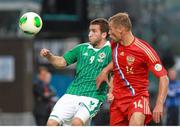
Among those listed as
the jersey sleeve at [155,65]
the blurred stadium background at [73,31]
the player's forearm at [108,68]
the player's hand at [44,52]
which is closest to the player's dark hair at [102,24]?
the player's forearm at [108,68]

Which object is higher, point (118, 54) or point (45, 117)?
→ point (118, 54)

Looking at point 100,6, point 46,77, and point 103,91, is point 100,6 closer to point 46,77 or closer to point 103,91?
point 46,77

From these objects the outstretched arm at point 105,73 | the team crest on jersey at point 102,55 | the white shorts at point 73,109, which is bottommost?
the white shorts at point 73,109

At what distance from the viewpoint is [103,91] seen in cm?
1129

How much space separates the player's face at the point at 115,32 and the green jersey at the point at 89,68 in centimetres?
51

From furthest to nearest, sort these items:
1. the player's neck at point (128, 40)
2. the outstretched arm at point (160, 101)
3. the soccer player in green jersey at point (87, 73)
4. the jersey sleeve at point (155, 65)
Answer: the soccer player in green jersey at point (87, 73)
the player's neck at point (128, 40)
the jersey sleeve at point (155, 65)
the outstretched arm at point (160, 101)

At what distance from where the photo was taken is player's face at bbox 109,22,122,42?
10.6 m

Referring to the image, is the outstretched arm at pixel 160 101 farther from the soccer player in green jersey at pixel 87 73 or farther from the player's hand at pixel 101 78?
the soccer player in green jersey at pixel 87 73

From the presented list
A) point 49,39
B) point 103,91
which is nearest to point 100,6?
point 49,39

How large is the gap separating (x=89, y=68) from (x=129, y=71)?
0.70 m

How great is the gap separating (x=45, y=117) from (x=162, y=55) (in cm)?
558

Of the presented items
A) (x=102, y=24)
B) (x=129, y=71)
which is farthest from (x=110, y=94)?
(x=102, y=24)

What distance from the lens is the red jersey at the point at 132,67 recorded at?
1054 centimetres

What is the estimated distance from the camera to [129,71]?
10.6 metres
